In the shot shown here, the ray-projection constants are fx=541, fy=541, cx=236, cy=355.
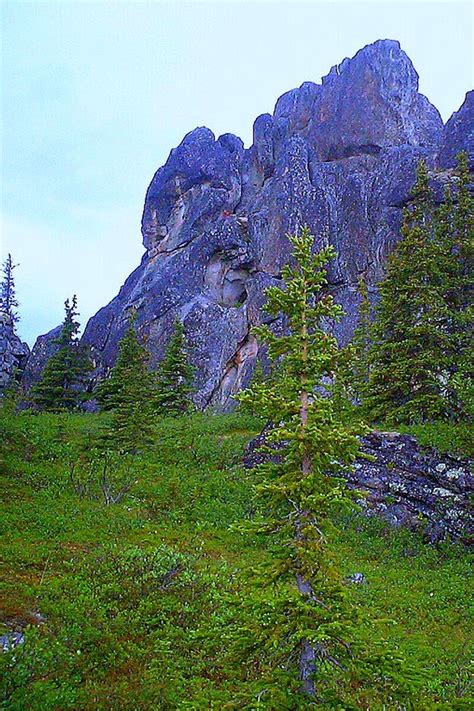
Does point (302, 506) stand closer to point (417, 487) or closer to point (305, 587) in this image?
point (305, 587)

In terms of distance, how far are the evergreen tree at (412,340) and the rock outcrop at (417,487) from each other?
77.4 inches

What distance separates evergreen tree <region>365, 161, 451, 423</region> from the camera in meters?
19.6

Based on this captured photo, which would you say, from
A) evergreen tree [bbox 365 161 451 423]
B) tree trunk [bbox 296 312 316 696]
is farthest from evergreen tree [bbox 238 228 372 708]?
evergreen tree [bbox 365 161 451 423]

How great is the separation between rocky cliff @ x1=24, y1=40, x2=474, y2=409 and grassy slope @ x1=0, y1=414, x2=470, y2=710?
31.2 meters

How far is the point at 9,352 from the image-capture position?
196 ft

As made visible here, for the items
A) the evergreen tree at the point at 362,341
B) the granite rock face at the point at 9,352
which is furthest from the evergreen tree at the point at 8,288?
the evergreen tree at the point at 362,341

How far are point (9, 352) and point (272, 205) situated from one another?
32.7 meters

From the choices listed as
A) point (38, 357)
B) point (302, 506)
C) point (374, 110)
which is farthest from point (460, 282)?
point (38, 357)

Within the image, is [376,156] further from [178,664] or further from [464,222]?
[178,664]

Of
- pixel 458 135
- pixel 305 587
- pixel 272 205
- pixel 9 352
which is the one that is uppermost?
pixel 458 135

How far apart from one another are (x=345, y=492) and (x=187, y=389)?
28.3 m

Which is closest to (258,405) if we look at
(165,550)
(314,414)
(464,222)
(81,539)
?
(314,414)

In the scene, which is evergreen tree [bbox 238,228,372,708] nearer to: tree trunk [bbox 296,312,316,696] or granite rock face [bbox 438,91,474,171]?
tree trunk [bbox 296,312,316,696]

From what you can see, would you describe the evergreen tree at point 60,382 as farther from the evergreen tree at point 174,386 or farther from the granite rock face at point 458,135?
the granite rock face at point 458,135
